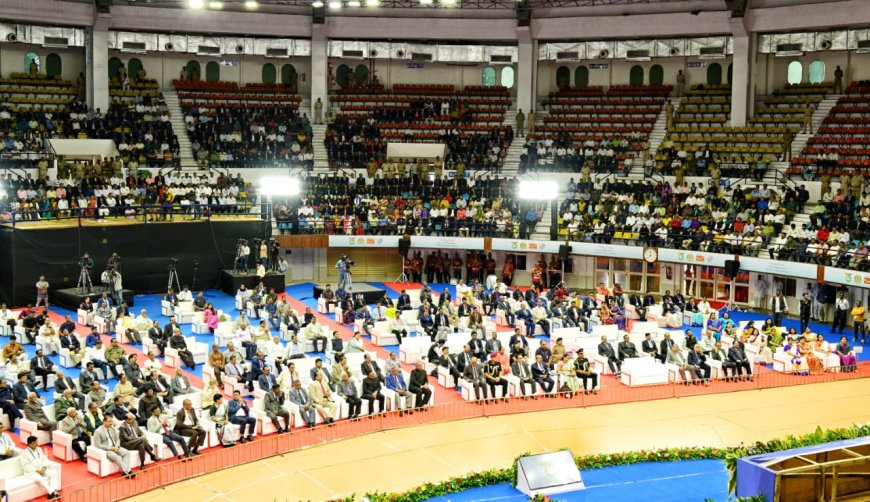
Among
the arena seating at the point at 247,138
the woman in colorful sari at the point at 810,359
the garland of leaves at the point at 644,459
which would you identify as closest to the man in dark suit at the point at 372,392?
the garland of leaves at the point at 644,459

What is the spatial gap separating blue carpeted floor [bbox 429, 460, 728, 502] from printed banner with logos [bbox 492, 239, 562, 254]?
2091 cm

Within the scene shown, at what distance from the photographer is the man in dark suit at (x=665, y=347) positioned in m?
26.0

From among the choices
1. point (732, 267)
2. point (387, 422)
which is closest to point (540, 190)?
point (732, 267)

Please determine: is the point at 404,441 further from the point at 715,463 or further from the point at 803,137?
the point at 803,137

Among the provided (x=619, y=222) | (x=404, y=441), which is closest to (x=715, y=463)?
(x=404, y=441)

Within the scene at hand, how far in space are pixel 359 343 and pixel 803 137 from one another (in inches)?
1092

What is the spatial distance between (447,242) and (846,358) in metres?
18.1

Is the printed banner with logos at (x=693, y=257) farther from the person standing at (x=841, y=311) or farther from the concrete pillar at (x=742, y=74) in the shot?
the concrete pillar at (x=742, y=74)

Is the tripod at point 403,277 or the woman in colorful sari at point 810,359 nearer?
the woman in colorful sari at point 810,359

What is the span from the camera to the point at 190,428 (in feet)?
61.7

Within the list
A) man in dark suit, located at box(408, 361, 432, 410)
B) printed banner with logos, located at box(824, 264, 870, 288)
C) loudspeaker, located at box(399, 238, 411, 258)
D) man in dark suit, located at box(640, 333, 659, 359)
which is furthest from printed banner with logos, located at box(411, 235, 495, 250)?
man in dark suit, located at box(408, 361, 432, 410)

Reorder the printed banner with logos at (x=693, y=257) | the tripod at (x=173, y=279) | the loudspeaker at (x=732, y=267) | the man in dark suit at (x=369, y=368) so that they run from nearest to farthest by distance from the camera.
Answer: the man in dark suit at (x=369, y=368), the loudspeaker at (x=732, y=267), the tripod at (x=173, y=279), the printed banner with logos at (x=693, y=257)

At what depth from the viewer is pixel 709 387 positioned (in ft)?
80.7

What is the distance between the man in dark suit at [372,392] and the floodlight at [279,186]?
18.9 m
